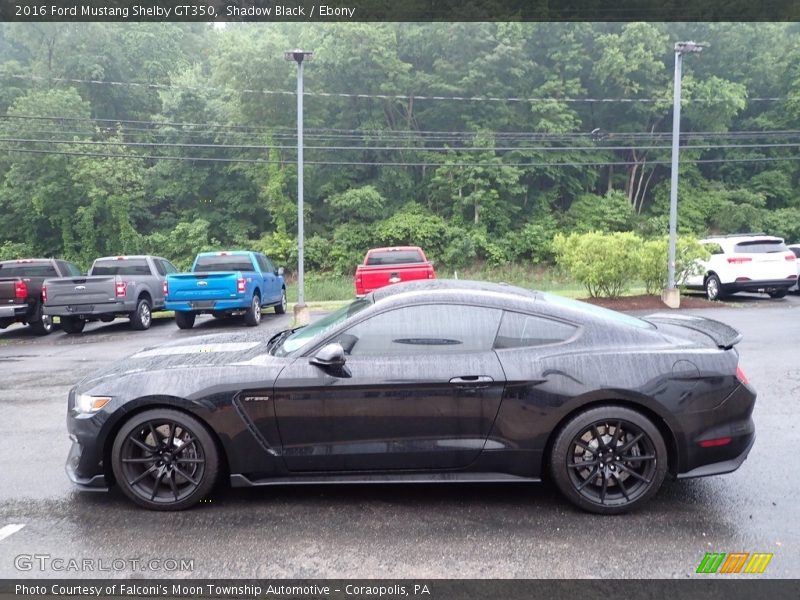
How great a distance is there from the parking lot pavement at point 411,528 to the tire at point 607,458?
0.40 feet

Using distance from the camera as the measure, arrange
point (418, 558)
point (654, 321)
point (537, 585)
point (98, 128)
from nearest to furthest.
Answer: point (537, 585) → point (418, 558) → point (654, 321) → point (98, 128)

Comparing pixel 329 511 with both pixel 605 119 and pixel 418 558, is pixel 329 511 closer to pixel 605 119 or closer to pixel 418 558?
pixel 418 558

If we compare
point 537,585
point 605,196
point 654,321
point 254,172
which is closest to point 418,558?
point 537,585

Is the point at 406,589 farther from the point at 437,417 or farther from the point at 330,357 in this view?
the point at 330,357

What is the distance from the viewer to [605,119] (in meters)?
43.7

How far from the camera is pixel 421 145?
42031 millimetres

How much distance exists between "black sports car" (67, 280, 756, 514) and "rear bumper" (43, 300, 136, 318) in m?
10.6

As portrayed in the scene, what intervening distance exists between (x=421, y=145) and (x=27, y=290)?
3120 cm

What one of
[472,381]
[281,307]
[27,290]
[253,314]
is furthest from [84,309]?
[472,381]

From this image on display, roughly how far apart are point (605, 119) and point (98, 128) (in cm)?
3348

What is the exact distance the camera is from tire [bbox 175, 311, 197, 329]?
14445 mm

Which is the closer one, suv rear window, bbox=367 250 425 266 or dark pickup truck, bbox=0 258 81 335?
dark pickup truck, bbox=0 258 81 335

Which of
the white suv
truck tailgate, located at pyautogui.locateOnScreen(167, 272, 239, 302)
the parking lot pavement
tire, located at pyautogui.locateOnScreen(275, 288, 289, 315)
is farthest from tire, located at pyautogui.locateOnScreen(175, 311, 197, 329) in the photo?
the white suv

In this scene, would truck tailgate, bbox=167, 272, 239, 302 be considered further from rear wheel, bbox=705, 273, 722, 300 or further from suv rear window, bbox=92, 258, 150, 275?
rear wheel, bbox=705, 273, 722, 300
